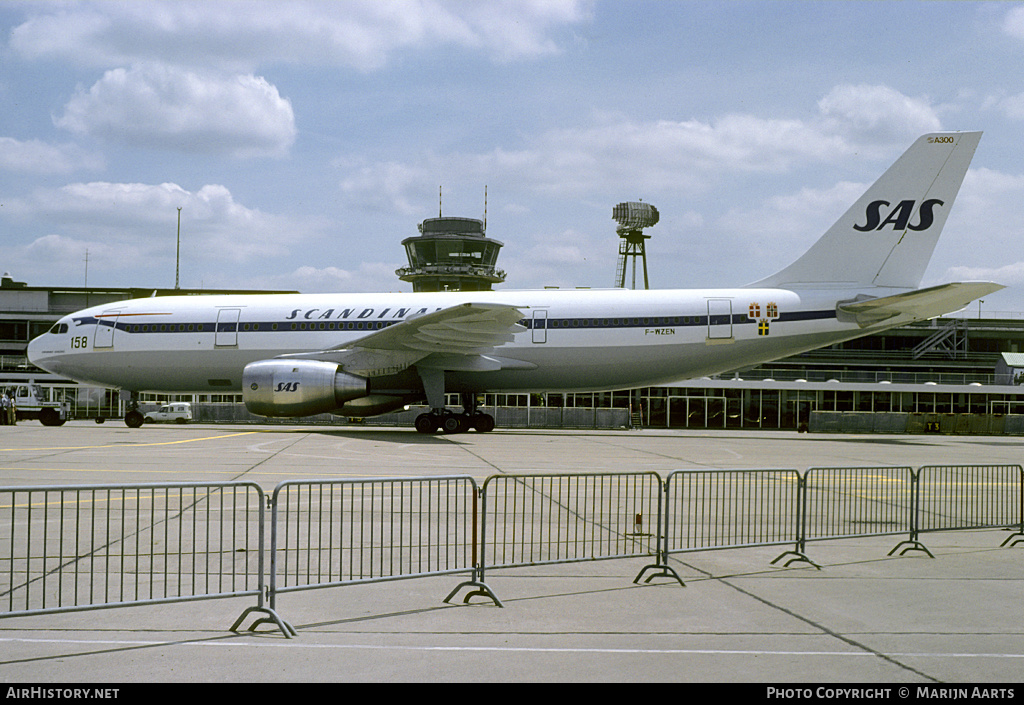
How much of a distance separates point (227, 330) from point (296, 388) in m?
5.68

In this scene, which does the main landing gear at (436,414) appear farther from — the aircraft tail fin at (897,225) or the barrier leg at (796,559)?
the barrier leg at (796,559)

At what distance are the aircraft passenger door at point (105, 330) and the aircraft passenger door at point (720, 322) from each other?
1911cm

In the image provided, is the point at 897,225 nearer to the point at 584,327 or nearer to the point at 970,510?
the point at 584,327

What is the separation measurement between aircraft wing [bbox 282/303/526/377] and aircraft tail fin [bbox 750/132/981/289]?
9.33m

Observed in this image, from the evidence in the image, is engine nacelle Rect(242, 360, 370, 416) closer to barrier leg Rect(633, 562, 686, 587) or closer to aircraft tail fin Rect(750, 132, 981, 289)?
aircraft tail fin Rect(750, 132, 981, 289)

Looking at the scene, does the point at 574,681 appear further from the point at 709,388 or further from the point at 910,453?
the point at 709,388

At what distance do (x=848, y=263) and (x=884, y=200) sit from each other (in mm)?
2203

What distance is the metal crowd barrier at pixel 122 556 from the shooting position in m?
5.54

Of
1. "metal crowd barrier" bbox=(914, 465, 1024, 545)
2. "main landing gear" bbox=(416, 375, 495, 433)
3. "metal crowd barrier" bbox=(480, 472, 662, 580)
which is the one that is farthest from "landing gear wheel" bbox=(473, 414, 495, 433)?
"metal crowd barrier" bbox=(480, 472, 662, 580)

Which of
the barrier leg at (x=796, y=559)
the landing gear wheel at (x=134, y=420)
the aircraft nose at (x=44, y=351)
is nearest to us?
the barrier leg at (x=796, y=559)

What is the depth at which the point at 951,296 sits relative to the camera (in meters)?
24.2

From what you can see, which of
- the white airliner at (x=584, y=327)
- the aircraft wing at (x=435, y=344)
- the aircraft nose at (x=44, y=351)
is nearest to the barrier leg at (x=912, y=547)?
the aircraft wing at (x=435, y=344)
